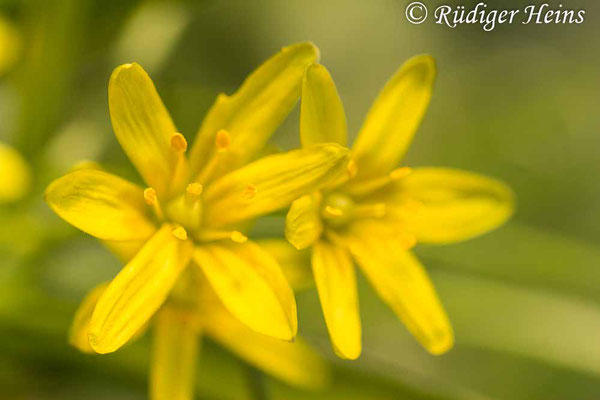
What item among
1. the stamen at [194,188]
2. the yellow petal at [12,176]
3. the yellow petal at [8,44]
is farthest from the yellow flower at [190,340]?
the yellow petal at [8,44]

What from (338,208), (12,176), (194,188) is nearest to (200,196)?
(194,188)

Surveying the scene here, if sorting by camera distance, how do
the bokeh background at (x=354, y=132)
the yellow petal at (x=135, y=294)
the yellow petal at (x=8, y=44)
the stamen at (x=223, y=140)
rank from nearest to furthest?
the yellow petal at (x=135, y=294) → the stamen at (x=223, y=140) → the bokeh background at (x=354, y=132) → the yellow petal at (x=8, y=44)

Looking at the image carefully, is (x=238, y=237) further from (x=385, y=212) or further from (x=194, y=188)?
(x=385, y=212)

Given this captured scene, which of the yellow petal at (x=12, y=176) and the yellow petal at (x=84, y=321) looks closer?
the yellow petal at (x=84, y=321)

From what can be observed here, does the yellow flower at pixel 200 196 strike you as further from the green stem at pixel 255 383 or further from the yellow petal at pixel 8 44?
the yellow petal at pixel 8 44

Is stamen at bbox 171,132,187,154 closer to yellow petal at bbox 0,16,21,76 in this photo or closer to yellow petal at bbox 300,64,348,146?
yellow petal at bbox 300,64,348,146

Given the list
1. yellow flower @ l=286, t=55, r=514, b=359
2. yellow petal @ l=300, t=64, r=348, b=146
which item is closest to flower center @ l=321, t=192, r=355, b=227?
yellow flower @ l=286, t=55, r=514, b=359
